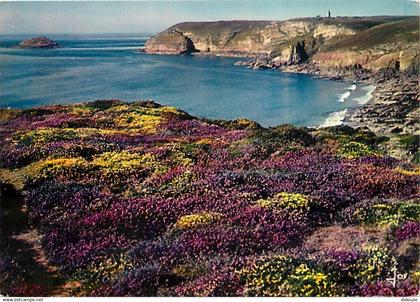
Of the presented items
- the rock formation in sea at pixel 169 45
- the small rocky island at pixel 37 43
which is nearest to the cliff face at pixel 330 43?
the rock formation in sea at pixel 169 45

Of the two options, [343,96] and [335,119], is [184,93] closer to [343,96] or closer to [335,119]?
[335,119]

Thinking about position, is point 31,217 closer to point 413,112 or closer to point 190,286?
point 190,286

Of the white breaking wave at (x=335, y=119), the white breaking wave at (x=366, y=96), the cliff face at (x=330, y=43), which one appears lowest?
the white breaking wave at (x=335, y=119)

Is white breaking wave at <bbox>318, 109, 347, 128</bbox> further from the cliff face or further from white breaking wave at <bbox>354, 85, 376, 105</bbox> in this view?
the cliff face

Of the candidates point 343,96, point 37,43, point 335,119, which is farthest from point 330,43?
point 335,119

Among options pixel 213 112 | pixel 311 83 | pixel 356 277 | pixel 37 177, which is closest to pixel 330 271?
pixel 356 277

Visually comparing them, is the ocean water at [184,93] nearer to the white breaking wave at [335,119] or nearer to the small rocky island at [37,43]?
the white breaking wave at [335,119]
